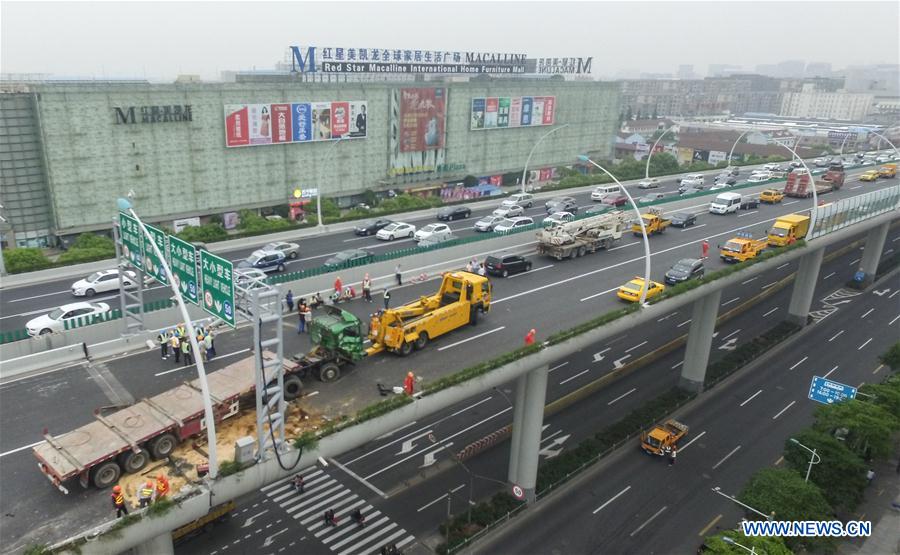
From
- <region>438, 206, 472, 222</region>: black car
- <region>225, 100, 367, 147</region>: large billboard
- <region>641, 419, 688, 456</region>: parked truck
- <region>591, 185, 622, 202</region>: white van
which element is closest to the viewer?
<region>641, 419, 688, 456</region>: parked truck

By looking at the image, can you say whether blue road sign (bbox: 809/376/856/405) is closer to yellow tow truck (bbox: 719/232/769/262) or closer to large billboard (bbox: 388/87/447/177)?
yellow tow truck (bbox: 719/232/769/262)

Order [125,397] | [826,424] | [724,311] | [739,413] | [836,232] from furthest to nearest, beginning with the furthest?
[724,311]
[836,232]
[739,413]
[826,424]
[125,397]

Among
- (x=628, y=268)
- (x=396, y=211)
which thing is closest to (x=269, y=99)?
(x=396, y=211)

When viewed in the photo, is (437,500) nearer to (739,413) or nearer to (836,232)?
(739,413)

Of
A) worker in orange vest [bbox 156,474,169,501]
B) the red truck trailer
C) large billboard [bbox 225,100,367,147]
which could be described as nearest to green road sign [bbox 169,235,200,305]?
the red truck trailer

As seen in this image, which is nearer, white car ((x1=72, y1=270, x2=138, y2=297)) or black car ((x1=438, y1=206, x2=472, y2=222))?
white car ((x1=72, y1=270, x2=138, y2=297))
